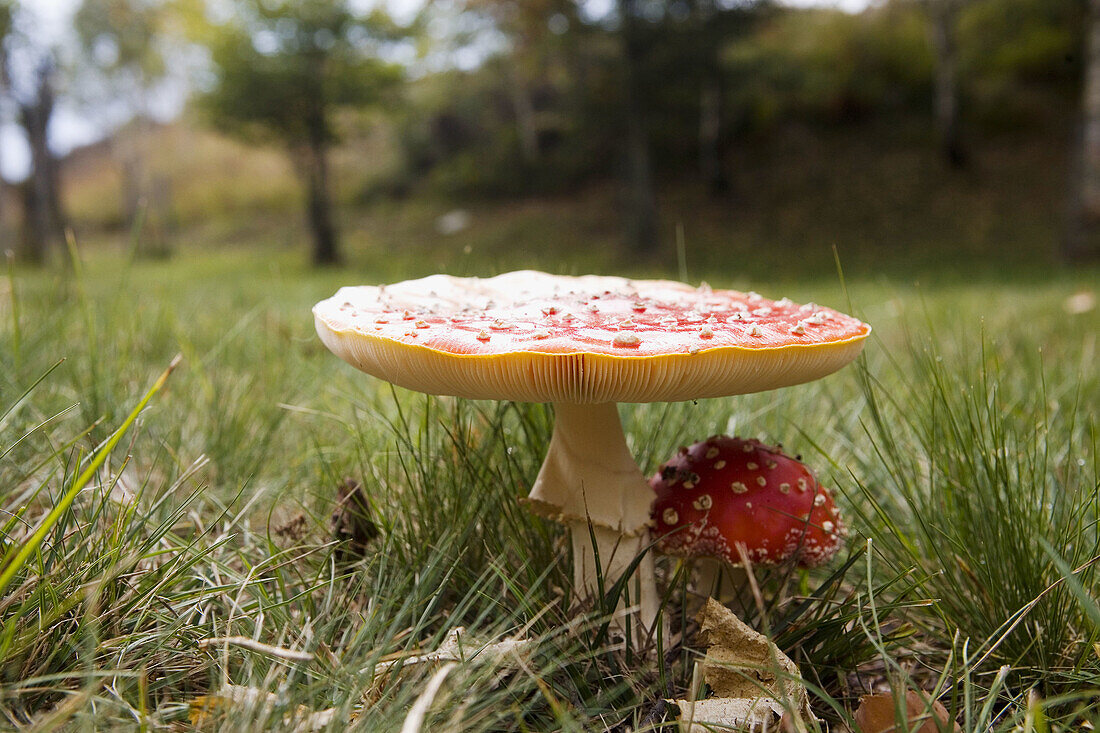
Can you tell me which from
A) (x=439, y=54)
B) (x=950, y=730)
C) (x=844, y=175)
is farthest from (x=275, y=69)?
(x=950, y=730)

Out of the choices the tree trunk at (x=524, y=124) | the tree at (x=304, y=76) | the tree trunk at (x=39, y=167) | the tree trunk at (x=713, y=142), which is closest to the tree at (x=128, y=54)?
the tree trunk at (x=39, y=167)

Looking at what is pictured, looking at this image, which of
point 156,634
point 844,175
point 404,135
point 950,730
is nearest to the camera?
point 950,730

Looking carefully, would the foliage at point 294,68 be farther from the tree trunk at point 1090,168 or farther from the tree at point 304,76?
the tree trunk at point 1090,168

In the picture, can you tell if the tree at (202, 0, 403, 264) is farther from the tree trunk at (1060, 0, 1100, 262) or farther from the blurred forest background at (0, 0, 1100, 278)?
the tree trunk at (1060, 0, 1100, 262)

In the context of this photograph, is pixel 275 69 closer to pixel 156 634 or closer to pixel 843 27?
pixel 843 27

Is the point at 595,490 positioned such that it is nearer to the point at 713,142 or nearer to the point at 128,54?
the point at 713,142

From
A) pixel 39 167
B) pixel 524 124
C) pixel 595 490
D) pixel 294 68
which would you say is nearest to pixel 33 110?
pixel 39 167
